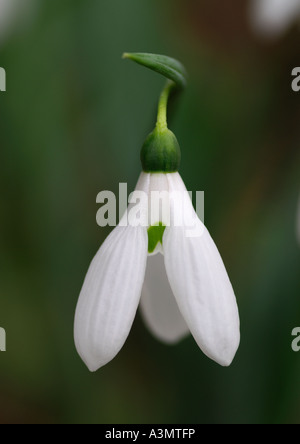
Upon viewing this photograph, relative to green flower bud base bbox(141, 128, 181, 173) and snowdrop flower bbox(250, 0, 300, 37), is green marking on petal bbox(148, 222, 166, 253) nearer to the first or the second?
green flower bud base bbox(141, 128, 181, 173)

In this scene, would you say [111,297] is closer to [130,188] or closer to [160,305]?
[160,305]

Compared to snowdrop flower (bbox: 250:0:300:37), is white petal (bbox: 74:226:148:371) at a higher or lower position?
lower

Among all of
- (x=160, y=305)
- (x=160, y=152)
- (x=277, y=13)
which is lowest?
(x=160, y=305)

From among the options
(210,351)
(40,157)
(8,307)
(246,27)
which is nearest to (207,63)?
(246,27)

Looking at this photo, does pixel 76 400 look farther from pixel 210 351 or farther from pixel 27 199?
pixel 210 351

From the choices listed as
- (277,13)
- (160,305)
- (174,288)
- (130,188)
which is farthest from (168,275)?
(277,13)

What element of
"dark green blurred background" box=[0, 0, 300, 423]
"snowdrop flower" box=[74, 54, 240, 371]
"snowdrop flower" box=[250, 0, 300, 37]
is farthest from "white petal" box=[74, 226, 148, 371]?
"snowdrop flower" box=[250, 0, 300, 37]
